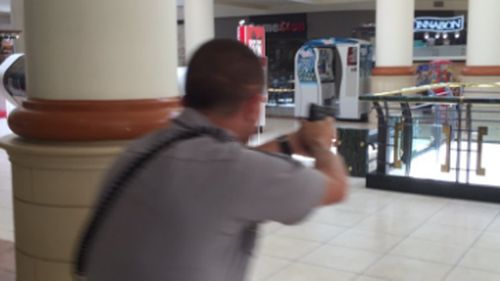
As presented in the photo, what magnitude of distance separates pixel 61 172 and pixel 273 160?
1.28m

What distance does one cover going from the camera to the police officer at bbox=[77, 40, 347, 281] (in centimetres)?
119

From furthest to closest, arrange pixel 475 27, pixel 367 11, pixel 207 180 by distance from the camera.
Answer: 1. pixel 367 11
2. pixel 475 27
3. pixel 207 180

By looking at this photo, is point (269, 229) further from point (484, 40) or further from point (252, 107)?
point (484, 40)

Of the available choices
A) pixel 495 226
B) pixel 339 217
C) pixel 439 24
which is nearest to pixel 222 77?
pixel 339 217

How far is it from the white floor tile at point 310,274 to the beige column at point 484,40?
27.1 feet

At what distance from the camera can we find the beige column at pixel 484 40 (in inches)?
432

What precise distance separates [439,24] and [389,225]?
17.3 metres

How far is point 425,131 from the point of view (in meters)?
6.72

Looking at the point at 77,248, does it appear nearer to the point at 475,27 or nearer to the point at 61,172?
the point at 61,172

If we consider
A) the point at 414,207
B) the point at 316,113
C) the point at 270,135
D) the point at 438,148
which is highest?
the point at 316,113

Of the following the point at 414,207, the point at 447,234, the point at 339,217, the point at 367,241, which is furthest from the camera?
→ the point at 414,207

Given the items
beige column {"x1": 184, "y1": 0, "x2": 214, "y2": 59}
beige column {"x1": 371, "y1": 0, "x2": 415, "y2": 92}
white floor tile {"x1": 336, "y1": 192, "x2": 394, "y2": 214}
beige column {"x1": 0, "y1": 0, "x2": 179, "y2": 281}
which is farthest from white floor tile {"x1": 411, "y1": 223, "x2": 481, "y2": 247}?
beige column {"x1": 184, "y1": 0, "x2": 214, "y2": 59}

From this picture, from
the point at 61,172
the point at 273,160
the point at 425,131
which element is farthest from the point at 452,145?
the point at 273,160

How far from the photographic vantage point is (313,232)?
4.99 metres
